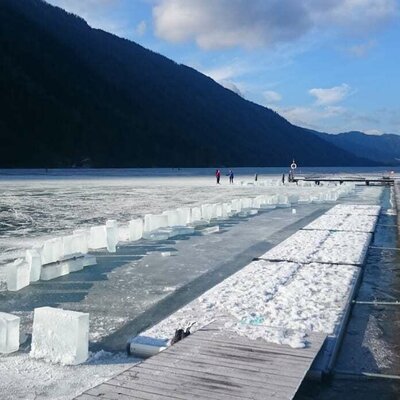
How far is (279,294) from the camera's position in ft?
18.9

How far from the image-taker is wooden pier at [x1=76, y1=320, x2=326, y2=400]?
10.1 ft

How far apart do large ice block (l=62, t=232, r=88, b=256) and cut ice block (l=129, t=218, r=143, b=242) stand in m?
1.72

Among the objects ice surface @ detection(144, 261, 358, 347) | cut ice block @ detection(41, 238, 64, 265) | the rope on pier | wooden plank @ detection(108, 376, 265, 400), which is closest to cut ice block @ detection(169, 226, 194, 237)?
cut ice block @ detection(41, 238, 64, 265)

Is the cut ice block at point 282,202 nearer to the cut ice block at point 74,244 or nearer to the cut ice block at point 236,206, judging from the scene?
the cut ice block at point 236,206

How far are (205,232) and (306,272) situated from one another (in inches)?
174

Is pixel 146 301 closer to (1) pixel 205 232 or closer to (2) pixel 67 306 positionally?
(2) pixel 67 306

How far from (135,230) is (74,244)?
2.20m

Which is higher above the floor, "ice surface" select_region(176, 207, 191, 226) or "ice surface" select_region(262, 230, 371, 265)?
"ice surface" select_region(176, 207, 191, 226)

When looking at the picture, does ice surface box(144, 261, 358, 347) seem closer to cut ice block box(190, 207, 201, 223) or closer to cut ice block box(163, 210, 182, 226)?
cut ice block box(163, 210, 182, 226)

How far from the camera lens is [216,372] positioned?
339 cm

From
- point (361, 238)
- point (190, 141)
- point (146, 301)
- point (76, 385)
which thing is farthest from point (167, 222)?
point (190, 141)

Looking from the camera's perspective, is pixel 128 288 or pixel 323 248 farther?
pixel 323 248

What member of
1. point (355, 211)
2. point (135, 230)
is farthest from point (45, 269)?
point (355, 211)

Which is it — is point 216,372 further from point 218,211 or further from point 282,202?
point 282,202
